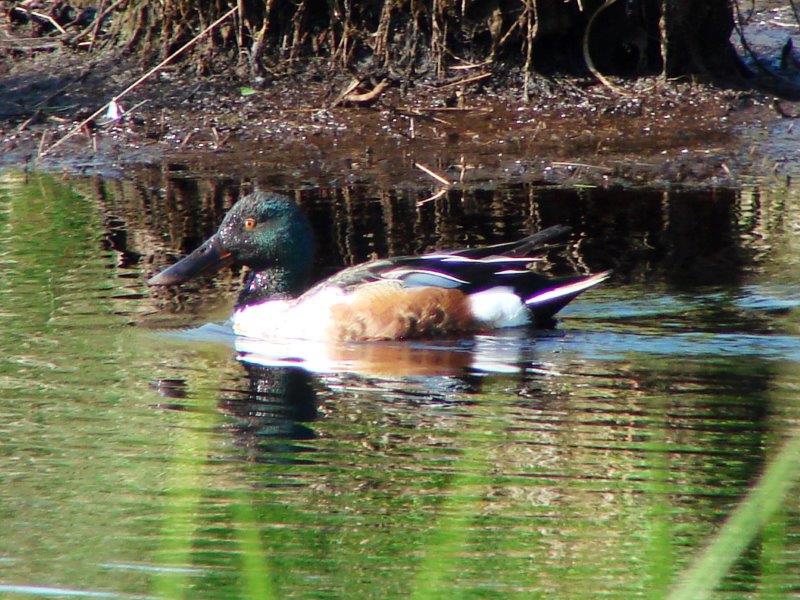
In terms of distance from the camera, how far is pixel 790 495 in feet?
15.1

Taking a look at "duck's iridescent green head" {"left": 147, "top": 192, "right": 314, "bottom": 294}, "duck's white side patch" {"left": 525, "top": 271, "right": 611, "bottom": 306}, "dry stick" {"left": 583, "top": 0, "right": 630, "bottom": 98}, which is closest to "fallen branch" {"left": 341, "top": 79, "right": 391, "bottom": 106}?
"dry stick" {"left": 583, "top": 0, "right": 630, "bottom": 98}

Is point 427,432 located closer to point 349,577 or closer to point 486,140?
point 349,577

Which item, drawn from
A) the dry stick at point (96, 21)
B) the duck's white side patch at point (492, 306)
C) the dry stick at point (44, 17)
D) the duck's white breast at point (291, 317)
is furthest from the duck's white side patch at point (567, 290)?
the dry stick at point (44, 17)

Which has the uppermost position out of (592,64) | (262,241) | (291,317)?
(592,64)

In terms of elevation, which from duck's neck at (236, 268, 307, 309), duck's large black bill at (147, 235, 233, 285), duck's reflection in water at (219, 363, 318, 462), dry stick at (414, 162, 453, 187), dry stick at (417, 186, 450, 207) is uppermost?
dry stick at (414, 162, 453, 187)

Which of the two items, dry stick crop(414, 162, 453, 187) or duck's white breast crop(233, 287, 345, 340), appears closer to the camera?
duck's white breast crop(233, 287, 345, 340)

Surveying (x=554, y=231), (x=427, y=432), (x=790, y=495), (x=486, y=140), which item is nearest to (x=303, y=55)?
(x=486, y=140)

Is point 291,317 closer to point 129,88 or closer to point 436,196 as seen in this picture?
point 436,196

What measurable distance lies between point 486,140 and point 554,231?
3691 millimetres

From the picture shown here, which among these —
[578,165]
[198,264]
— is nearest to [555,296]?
[198,264]

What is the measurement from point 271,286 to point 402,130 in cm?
350

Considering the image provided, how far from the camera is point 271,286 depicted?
7.78 meters

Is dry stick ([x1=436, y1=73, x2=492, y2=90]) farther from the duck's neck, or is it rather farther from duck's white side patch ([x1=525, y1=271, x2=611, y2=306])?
duck's white side patch ([x1=525, y1=271, x2=611, y2=306])

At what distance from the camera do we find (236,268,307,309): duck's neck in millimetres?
7727
